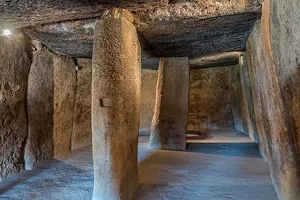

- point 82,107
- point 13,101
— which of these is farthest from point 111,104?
point 82,107

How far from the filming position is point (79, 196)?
2.89 meters

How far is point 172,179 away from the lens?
3469 millimetres

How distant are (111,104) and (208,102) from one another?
731 cm

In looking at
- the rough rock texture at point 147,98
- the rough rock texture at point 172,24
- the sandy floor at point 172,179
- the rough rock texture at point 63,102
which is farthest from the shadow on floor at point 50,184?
the rough rock texture at point 147,98

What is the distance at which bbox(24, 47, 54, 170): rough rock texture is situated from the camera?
4117 mm

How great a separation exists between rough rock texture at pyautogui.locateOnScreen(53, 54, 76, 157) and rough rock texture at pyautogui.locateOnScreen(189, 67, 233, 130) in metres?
5.09

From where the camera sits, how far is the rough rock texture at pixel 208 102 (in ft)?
30.2

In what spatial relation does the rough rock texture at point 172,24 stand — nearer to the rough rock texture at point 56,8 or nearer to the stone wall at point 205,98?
the rough rock texture at point 56,8

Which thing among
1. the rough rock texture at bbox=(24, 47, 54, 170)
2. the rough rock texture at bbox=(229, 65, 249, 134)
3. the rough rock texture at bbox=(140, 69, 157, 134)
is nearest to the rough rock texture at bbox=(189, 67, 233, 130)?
the rough rock texture at bbox=(229, 65, 249, 134)

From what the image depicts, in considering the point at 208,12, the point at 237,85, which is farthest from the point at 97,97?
the point at 237,85

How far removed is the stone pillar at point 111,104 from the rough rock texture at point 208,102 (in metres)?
6.77

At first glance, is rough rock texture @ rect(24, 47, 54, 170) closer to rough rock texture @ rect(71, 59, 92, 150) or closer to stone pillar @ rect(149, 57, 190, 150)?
rough rock texture @ rect(71, 59, 92, 150)

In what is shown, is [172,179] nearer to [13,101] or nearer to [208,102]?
[13,101]

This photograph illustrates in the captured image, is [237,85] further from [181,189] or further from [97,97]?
[97,97]
